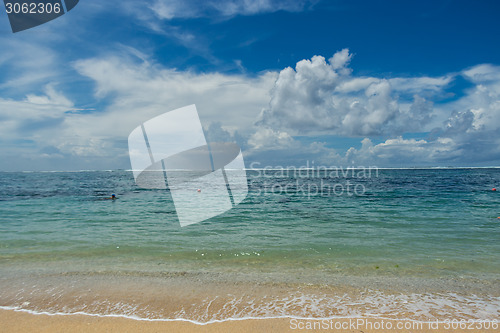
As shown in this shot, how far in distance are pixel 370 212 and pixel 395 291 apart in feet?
39.8

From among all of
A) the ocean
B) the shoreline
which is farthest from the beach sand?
the ocean

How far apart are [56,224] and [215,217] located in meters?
7.97

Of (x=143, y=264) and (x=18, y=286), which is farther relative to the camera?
(x=143, y=264)

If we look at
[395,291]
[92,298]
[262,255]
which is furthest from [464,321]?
[92,298]

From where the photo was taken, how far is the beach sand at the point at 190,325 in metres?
4.60

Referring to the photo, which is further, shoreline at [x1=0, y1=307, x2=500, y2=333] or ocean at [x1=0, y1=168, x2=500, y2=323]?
ocean at [x1=0, y1=168, x2=500, y2=323]

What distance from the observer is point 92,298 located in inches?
227

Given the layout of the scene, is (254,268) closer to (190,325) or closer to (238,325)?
(238,325)

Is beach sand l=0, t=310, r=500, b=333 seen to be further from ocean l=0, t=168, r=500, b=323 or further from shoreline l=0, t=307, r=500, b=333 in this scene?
ocean l=0, t=168, r=500, b=323

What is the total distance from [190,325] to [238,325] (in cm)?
81

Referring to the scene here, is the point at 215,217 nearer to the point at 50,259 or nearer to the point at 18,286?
the point at 50,259

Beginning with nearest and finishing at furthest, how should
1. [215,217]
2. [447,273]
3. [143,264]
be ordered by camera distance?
[447,273] < [143,264] < [215,217]

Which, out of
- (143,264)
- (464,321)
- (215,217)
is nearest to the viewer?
(464,321)

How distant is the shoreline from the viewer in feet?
15.1
